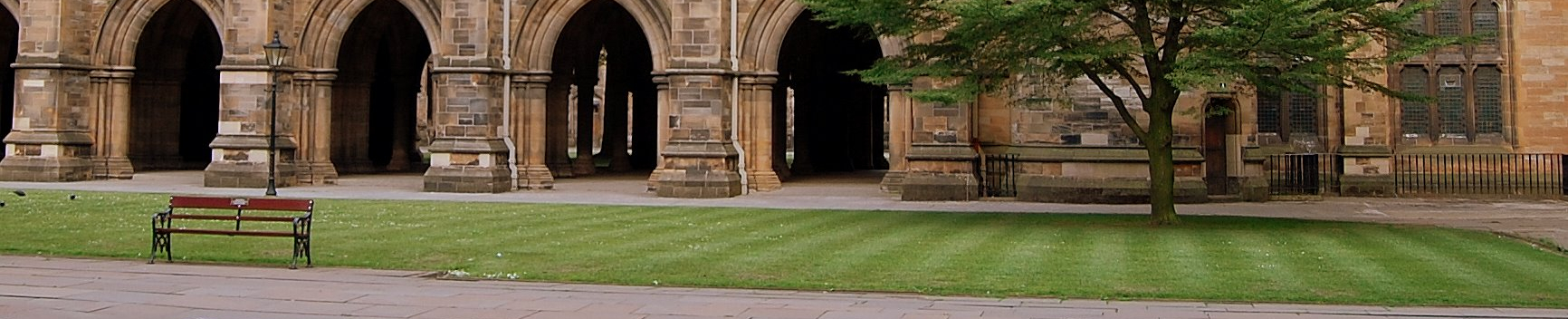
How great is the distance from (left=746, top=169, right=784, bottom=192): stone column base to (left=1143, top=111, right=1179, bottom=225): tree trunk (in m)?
10.5

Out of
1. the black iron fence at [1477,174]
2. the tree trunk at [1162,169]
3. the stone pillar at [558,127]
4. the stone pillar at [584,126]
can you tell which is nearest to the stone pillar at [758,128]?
the stone pillar at [558,127]

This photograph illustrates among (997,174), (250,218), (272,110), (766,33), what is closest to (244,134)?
(272,110)

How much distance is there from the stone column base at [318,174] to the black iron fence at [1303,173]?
69.9 feet

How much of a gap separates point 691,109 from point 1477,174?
55.0ft

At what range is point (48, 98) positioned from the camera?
1059 inches

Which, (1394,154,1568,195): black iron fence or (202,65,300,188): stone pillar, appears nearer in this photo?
(1394,154,1568,195): black iron fence

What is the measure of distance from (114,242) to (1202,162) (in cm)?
1665

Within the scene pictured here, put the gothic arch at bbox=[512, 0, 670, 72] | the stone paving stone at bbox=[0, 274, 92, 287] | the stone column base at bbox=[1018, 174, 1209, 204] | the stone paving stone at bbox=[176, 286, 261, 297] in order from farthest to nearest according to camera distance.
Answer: the gothic arch at bbox=[512, 0, 670, 72] → the stone column base at bbox=[1018, 174, 1209, 204] → the stone paving stone at bbox=[0, 274, 92, 287] → the stone paving stone at bbox=[176, 286, 261, 297]

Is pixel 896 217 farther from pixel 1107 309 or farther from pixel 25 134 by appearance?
pixel 25 134

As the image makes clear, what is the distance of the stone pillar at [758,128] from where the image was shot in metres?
24.5

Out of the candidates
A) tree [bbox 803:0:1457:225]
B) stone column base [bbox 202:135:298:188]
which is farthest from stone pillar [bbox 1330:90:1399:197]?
stone column base [bbox 202:135:298:188]

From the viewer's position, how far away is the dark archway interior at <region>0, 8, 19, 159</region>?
32.1 m

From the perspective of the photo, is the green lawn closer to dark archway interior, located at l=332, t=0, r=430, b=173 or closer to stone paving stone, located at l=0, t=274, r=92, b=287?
stone paving stone, located at l=0, t=274, r=92, b=287

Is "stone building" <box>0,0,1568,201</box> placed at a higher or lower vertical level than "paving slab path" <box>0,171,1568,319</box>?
higher
